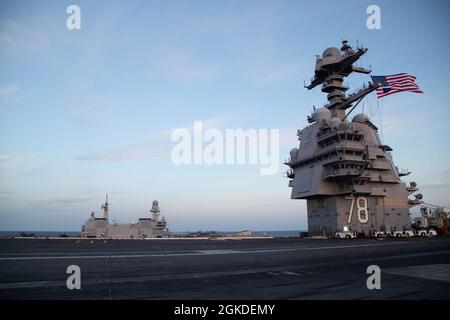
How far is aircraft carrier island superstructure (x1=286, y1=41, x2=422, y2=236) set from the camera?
174 feet

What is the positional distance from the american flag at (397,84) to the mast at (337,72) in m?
17.1

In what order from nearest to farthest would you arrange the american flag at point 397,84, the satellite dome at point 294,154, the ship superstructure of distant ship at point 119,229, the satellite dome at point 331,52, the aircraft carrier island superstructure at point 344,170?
the american flag at point 397,84 → the aircraft carrier island superstructure at point 344,170 → the satellite dome at point 331,52 → the satellite dome at point 294,154 → the ship superstructure of distant ship at point 119,229

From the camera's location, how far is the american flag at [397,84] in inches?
1522

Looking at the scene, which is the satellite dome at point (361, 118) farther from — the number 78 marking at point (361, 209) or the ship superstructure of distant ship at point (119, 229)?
the ship superstructure of distant ship at point (119, 229)

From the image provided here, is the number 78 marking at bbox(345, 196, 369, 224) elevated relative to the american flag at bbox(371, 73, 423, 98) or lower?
lower

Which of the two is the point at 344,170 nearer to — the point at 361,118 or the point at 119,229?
the point at 361,118

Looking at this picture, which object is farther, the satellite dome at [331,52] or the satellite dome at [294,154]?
the satellite dome at [294,154]

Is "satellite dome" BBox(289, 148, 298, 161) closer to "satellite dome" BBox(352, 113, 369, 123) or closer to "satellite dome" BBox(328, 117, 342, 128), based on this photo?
"satellite dome" BBox(328, 117, 342, 128)

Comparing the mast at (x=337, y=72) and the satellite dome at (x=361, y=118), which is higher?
the mast at (x=337, y=72)

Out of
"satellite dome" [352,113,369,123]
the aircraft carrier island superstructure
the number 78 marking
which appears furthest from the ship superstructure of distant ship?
"satellite dome" [352,113,369,123]

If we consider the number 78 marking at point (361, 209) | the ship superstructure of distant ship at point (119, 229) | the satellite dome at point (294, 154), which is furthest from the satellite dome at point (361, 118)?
the ship superstructure of distant ship at point (119, 229)

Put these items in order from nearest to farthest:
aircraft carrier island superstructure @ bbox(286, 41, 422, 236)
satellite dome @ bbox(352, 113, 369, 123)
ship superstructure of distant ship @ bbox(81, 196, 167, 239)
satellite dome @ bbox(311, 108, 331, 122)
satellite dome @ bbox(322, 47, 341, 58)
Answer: aircraft carrier island superstructure @ bbox(286, 41, 422, 236) < satellite dome @ bbox(311, 108, 331, 122) < satellite dome @ bbox(352, 113, 369, 123) < satellite dome @ bbox(322, 47, 341, 58) < ship superstructure of distant ship @ bbox(81, 196, 167, 239)
